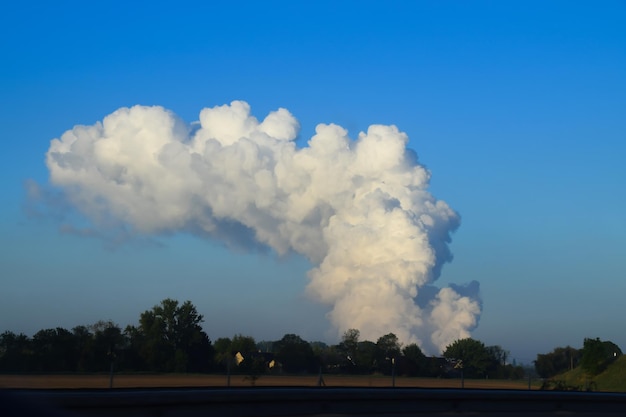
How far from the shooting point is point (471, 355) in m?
36.1

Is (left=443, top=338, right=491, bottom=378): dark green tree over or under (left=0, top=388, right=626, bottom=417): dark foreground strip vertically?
over

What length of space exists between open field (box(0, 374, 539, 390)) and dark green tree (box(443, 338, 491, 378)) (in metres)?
1.32

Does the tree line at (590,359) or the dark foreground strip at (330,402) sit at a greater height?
the tree line at (590,359)

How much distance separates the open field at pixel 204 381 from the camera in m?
16.4

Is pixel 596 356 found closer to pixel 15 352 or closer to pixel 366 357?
pixel 366 357

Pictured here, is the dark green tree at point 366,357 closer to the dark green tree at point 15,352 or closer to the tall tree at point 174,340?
the tall tree at point 174,340

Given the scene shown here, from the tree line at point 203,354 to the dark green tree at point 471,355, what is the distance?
1.8 inches

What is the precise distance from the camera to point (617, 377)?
4372cm

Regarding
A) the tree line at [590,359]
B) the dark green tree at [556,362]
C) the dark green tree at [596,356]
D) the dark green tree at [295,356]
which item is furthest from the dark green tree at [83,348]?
the dark green tree at [596,356]

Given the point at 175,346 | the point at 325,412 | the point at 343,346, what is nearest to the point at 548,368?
the point at 343,346

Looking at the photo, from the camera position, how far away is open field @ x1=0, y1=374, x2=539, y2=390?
53.9 ft

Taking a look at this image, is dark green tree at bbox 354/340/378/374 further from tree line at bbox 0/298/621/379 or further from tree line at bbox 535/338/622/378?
tree line at bbox 535/338/622/378

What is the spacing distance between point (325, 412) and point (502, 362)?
21.2 metres

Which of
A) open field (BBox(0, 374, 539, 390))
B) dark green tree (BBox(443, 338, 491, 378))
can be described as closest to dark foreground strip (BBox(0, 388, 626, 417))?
open field (BBox(0, 374, 539, 390))
